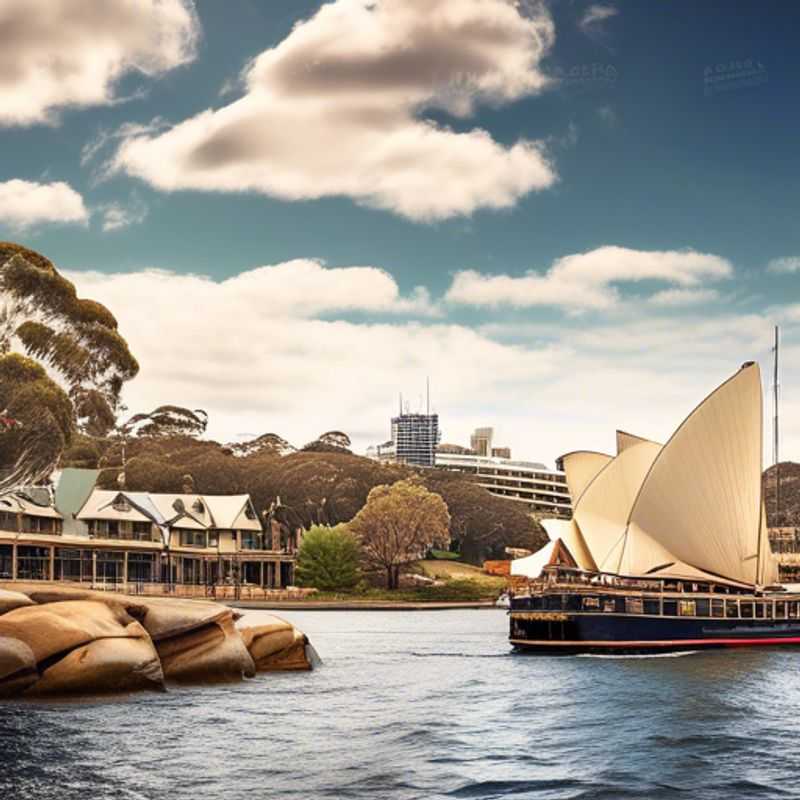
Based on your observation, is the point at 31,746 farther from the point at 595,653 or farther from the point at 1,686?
the point at 595,653

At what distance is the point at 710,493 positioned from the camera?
71.6m

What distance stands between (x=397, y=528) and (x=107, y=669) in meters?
103

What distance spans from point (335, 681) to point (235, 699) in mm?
8335

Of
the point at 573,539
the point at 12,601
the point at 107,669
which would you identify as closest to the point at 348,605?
the point at 573,539

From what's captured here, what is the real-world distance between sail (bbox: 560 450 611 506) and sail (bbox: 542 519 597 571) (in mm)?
3647

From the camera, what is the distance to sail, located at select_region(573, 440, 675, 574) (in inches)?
3258

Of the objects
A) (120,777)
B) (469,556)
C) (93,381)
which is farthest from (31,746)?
(469,556)

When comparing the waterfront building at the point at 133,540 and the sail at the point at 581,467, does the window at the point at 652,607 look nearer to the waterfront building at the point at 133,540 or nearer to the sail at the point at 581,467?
the sail at the point at 581,467

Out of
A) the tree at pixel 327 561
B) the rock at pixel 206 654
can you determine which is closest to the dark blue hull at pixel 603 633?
the rock at pixel 206 654

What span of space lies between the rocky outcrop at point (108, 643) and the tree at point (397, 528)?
94440mm

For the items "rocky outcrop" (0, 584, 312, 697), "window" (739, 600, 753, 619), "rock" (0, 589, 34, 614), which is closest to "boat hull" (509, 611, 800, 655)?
"window" (739, 600, 753, 619)

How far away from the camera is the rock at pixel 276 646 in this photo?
139ft

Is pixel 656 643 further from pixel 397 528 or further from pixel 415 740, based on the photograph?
pixel 397 528

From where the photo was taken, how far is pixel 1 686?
3145 centimetres
